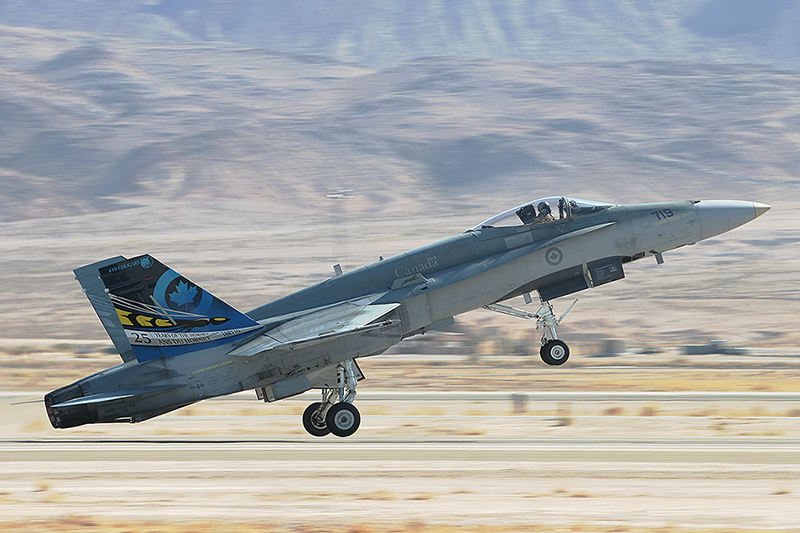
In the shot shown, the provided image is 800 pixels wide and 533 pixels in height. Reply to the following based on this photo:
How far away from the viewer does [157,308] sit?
84.3 feet

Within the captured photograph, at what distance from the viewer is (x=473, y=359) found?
6919 cm

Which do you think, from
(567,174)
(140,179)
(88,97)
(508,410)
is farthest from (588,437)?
(88,97)

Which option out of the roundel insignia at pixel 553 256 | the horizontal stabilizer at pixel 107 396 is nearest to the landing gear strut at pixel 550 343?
the roundel insignia at pixel 553 256

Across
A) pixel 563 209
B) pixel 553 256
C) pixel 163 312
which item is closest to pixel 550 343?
pixel 553 256

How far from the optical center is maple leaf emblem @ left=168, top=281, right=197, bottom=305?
84.7 ft

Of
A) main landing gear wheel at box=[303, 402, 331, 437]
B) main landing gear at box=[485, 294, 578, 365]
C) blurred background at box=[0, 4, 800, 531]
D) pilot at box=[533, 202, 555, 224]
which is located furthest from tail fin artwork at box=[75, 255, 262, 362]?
blurred background at box=[0, 4, 800, 531]

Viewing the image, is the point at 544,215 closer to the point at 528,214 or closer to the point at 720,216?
the point at 528,214

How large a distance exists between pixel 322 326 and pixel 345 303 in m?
1.49

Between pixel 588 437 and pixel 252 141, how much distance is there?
4847 inches

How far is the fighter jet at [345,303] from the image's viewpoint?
1006 inches

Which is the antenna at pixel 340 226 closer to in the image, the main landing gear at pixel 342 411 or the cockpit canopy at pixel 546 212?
the main landing gear at pixel 342 411

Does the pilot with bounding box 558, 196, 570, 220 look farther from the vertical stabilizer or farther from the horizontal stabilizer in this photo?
the vertical stabilizer

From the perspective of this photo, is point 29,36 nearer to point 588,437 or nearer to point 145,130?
point 145,130

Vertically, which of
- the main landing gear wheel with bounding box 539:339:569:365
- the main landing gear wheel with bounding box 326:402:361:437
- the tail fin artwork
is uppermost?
the tail fin artwork
